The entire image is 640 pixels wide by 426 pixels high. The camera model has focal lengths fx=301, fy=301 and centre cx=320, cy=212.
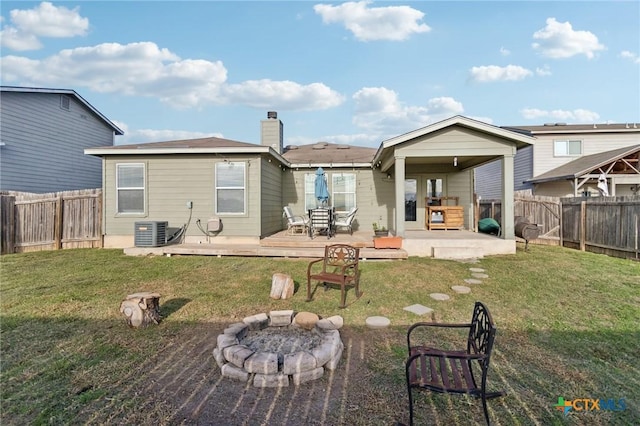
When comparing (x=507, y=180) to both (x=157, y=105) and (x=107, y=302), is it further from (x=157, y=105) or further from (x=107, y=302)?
(x=157, y=105)

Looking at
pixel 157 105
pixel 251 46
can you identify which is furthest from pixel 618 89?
pixel 157 105

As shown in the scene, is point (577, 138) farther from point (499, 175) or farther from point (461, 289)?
point (461, 289)

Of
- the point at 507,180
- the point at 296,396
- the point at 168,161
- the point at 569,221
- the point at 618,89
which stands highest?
the point at 618,89

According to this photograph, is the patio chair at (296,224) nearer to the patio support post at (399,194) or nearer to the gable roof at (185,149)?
the gable roof at (185,149)

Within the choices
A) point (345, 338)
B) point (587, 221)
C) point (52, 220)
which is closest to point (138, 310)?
point (345, 338)

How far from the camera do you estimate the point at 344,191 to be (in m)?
11.2

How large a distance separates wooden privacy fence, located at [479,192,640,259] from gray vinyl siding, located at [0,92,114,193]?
59.5 feet

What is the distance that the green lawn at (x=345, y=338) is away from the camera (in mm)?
2191

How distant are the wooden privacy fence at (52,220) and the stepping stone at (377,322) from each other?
9121mm

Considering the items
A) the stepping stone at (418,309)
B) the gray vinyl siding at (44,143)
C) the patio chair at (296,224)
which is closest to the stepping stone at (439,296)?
the stepping stone at (418,309)

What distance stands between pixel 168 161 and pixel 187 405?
810 cm

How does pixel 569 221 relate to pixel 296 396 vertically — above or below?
above

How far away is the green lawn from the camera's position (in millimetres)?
2191

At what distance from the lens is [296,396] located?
236cm
